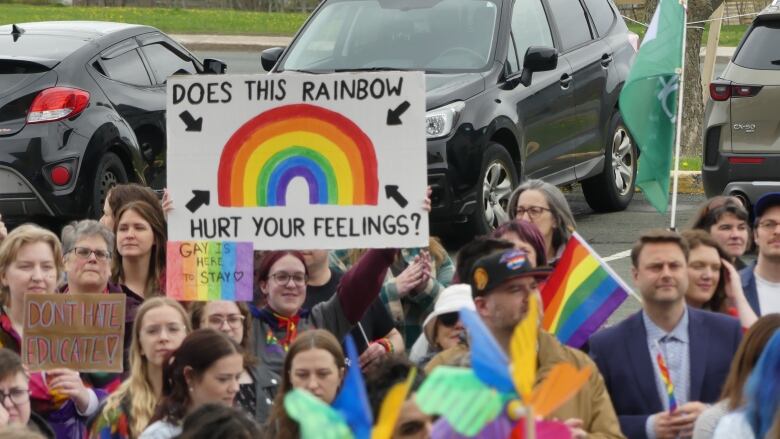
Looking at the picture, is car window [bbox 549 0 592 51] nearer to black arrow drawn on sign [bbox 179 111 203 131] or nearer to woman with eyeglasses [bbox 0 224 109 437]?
black arrow drawn on sign [bbox 179 111 203 131]

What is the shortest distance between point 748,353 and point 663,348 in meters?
0.92

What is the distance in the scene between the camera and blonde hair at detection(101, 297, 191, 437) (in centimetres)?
661

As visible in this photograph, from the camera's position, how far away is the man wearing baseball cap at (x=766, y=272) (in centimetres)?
766

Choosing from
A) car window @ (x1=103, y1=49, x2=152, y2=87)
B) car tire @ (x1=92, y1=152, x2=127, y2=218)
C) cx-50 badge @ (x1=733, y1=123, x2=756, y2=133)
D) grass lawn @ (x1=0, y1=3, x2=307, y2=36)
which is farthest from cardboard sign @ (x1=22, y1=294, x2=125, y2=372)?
grass lawn @ (x1=0, y1=3, x2=307, y2=36)

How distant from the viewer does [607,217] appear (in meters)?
15.2

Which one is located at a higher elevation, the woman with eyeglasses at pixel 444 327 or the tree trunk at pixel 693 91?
the tree trunk at pixel 693 91

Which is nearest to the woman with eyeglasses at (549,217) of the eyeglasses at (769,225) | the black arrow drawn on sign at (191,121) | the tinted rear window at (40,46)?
the eyeglasses at (769,225)

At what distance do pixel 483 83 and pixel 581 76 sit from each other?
58.0 inches

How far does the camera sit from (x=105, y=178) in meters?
12.7

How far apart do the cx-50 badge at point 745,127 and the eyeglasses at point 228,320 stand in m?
6.62

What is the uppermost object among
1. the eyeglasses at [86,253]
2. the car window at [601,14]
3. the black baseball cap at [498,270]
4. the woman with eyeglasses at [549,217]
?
the car window at [601,14]

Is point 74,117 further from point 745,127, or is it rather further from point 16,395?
point 16,395

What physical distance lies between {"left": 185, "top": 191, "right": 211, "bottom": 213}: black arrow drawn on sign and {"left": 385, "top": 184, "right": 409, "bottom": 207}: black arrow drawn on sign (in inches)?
30.2

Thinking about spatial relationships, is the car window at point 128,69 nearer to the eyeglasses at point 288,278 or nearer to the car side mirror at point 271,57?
the car side mirror at point 271,57
